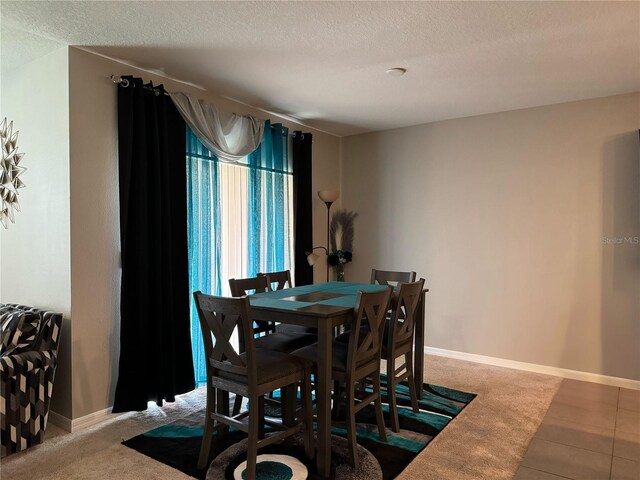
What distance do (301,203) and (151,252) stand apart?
189cm

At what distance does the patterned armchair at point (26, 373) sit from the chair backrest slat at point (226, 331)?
1116 millimetres

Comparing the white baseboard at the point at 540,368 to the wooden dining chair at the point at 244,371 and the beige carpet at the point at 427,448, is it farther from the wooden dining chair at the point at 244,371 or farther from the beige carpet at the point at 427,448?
the wooden dining chair at the point at 244,371

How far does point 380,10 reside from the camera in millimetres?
2387

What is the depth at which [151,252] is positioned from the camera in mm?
3201

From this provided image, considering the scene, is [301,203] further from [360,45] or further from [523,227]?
[523,227]

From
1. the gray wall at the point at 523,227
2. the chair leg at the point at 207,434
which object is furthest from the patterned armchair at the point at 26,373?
the gray wall at the point at 523,227

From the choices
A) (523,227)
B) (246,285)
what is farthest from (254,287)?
(523,227)

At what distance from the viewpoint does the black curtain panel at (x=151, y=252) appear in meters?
→ 3.06

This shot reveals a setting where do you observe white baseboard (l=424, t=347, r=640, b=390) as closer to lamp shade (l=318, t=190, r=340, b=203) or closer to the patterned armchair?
lamp shade (l=318, t=190, r=340, b=203)

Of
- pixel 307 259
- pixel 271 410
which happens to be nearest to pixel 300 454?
pixel 271 410

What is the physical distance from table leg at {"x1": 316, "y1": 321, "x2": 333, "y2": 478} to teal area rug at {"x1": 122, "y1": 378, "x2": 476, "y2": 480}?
80 millimetres

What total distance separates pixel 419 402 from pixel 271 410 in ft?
3.63

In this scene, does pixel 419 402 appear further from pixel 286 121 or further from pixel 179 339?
pixel 286 121

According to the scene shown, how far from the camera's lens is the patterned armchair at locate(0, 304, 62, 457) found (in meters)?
2.51
